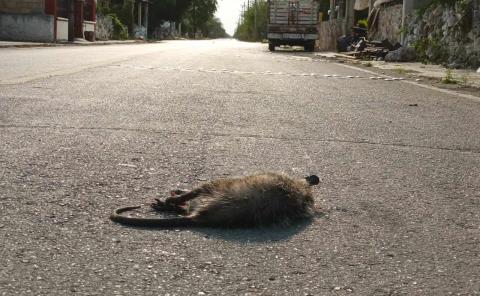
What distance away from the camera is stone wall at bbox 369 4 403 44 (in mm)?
25172

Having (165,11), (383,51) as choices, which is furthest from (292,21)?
(165,11)

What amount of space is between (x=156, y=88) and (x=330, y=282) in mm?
6561

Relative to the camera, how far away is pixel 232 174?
3.53 metres

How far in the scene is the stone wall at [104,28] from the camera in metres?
47.0

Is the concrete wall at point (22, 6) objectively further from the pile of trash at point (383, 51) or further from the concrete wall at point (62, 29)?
the pile of trash at point (383, 51)

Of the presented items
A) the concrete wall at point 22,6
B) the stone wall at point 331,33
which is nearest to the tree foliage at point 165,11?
the concrete wall at point 22,6

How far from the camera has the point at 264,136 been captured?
491 centimetres

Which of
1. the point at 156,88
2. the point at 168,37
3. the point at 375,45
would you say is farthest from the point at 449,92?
the point at 168,37

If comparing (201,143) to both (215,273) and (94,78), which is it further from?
(94,78)

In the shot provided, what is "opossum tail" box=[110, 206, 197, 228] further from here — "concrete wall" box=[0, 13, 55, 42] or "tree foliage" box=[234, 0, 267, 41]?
"tree foliage" box=[234, 0, 267, 41]

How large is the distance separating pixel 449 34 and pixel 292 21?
14.7 metres

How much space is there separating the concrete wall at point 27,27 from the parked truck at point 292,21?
12.2 meters

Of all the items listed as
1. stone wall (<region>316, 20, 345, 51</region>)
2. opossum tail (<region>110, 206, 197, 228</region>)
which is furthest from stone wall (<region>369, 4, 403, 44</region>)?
opossum tail (<region>110, 206, 197, 228</region>)

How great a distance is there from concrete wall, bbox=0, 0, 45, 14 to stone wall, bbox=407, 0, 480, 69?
70.9 ft
